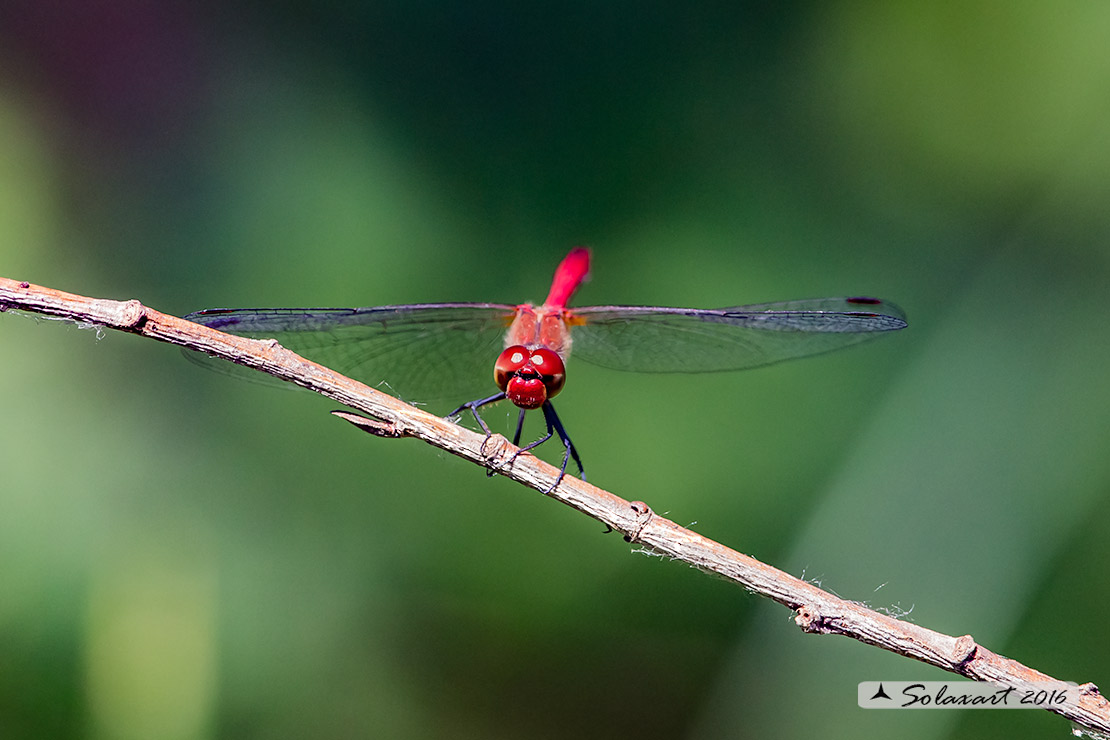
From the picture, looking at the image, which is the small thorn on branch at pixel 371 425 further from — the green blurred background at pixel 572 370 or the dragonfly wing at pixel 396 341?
the green blurred background at pixel 572 370

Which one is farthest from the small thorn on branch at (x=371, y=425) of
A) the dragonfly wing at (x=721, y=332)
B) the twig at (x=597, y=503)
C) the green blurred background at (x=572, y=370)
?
the green blurred background at (x=572, y=370)

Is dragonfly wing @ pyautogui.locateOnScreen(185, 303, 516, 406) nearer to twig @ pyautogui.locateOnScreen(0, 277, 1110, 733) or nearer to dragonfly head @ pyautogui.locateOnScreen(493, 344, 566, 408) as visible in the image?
dragonfly head @ pyautogui.locateOnScreen(493, 344, 566, 408)

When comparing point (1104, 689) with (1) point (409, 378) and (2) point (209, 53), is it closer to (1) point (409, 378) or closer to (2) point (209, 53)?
(1) point (409, 378)

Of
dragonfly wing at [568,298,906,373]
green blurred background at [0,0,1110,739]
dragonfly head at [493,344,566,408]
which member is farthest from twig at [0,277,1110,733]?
green blurred background at [0,0,1110,739]

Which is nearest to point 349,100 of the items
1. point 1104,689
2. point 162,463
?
point 162,463

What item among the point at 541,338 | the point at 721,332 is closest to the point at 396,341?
the point at 541,338

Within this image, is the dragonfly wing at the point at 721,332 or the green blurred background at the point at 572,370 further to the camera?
the green blurred background at the point at 572,370

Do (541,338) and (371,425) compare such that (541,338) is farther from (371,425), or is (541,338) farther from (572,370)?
(371,425)
